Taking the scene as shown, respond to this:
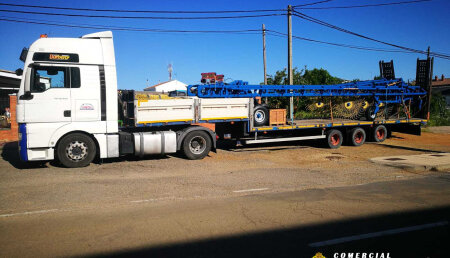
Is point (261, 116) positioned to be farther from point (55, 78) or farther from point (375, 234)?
point (375, 234)

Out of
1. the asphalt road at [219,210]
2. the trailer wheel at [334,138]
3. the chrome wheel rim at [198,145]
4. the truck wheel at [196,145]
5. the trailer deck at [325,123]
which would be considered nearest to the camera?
the asphalt road at [219,210]

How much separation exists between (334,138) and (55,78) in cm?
1135

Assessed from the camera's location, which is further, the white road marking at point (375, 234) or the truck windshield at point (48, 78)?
the truck windshield at point (48, 78)

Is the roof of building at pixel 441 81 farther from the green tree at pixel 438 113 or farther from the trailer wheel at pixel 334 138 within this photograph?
the trailer wheel at pixel 334 138

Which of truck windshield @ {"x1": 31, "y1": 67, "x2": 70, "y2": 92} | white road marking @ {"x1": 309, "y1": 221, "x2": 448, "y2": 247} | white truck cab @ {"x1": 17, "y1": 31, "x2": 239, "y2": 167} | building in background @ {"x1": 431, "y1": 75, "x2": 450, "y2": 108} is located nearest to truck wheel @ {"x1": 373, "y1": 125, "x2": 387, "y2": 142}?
white truck cab @ {"x1": 17, "y1": 31, "x2": 239, "y2": 167}

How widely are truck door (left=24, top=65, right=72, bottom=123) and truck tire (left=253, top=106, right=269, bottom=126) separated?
22.1 feet

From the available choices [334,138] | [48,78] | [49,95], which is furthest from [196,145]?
[334,138]

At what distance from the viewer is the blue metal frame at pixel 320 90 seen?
501 inches

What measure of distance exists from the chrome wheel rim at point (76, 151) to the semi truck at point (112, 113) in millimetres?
27

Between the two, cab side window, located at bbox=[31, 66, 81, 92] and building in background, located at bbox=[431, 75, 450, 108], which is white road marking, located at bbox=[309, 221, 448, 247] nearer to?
cab side window, located at bbox=[31, 66, 81, 92]

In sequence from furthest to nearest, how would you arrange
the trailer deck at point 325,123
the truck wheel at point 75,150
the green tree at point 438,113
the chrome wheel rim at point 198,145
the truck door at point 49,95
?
1. the green tree at point 438,113
2. the trailer deck at point 325,123
3. the chrome wheel rim at point 198,145
4. the truck wheel at point 75,150
5. the truck door at point 49,95

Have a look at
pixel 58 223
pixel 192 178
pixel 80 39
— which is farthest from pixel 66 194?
pixel 80 39

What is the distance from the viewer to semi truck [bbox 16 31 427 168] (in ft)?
30.7

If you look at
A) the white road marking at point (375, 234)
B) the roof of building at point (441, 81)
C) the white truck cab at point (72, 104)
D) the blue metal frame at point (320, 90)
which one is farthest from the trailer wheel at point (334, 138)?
the roof of building at point (441, 81)
